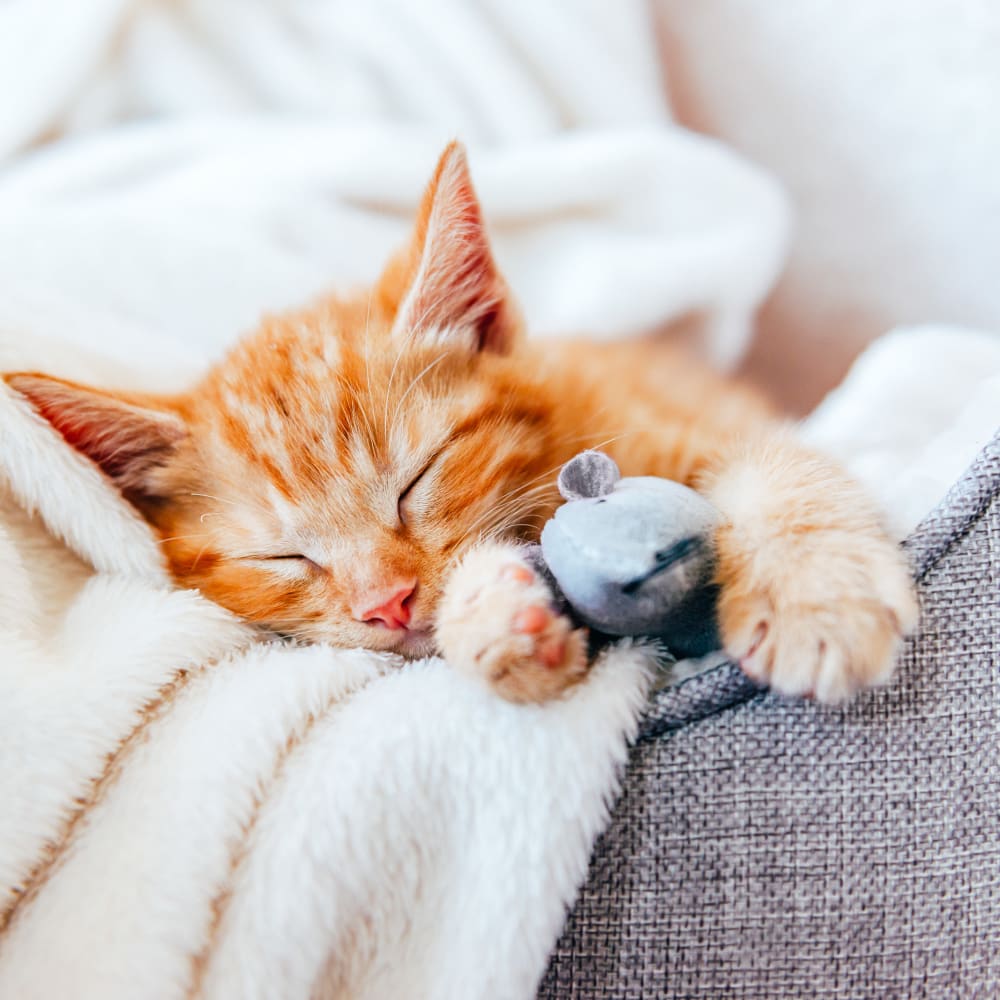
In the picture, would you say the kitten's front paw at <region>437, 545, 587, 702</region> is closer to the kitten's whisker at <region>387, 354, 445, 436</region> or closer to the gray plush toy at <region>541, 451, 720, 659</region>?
the gray plush toy at <region>541, 451, 720, 659</region>

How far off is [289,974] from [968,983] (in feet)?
1.68

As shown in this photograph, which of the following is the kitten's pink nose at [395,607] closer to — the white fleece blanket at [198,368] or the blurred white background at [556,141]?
the white fleece blanket at [198,368]

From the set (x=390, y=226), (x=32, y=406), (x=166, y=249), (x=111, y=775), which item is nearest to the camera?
(x=111, y=775)

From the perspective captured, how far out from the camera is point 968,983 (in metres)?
0.66

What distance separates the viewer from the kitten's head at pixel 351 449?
0.86 meters

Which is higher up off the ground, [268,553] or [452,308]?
[452,308]

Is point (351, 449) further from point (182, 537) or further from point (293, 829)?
point (293, 829)

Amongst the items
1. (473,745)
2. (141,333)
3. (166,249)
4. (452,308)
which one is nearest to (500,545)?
Result: (473,745)

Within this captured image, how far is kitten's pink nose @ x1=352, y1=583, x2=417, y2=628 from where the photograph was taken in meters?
0.81

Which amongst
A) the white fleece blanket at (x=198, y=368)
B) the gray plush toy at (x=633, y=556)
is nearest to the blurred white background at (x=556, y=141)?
the white fleece blanket at (x=198, y=368)

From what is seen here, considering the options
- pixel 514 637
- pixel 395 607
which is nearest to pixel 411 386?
pixel 395 607

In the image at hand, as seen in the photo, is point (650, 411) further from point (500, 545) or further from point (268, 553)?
point (268, 553)

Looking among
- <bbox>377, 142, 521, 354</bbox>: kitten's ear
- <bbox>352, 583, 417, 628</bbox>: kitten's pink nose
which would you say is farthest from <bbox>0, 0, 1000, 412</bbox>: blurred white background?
<bbox>352, 583, 417, 628</bbox>: kitten's pink nose

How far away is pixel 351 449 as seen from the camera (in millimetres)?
893
